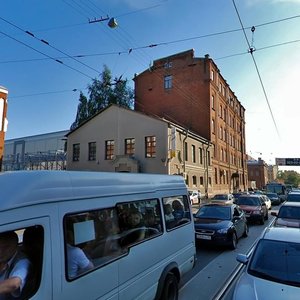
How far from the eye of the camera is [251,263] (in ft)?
15.9

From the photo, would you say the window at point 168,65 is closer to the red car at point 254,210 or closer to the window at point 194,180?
the window at point 194,180

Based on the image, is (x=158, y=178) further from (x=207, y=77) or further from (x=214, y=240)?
(x=207, y=77)

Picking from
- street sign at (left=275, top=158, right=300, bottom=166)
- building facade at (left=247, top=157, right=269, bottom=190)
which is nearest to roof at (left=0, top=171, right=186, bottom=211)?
street sign at (left=275, top=158, right=300, bottom=166)

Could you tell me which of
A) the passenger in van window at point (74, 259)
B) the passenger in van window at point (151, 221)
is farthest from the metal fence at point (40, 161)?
the passenger in van window at point (74, 259)

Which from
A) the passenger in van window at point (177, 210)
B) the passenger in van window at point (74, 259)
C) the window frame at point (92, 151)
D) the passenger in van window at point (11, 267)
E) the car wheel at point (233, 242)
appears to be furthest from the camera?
the window frame at point (92, 151)

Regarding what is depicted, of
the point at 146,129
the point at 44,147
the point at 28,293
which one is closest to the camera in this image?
the point at 28,293

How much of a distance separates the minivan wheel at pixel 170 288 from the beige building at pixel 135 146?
76.9 feet

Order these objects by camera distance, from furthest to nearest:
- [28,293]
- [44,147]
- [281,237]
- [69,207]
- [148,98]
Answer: [44,147] → [148,98] → [281,237] → [69,207] → [28,293]

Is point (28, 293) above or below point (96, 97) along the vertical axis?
below

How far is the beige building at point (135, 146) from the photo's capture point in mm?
29516

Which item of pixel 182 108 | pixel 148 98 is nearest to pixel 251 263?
pixel 182 108

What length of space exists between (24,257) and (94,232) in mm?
873

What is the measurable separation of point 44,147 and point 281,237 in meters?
53.4

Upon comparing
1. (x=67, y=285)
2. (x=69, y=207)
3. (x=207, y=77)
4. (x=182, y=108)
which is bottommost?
(x=67, y=285)
